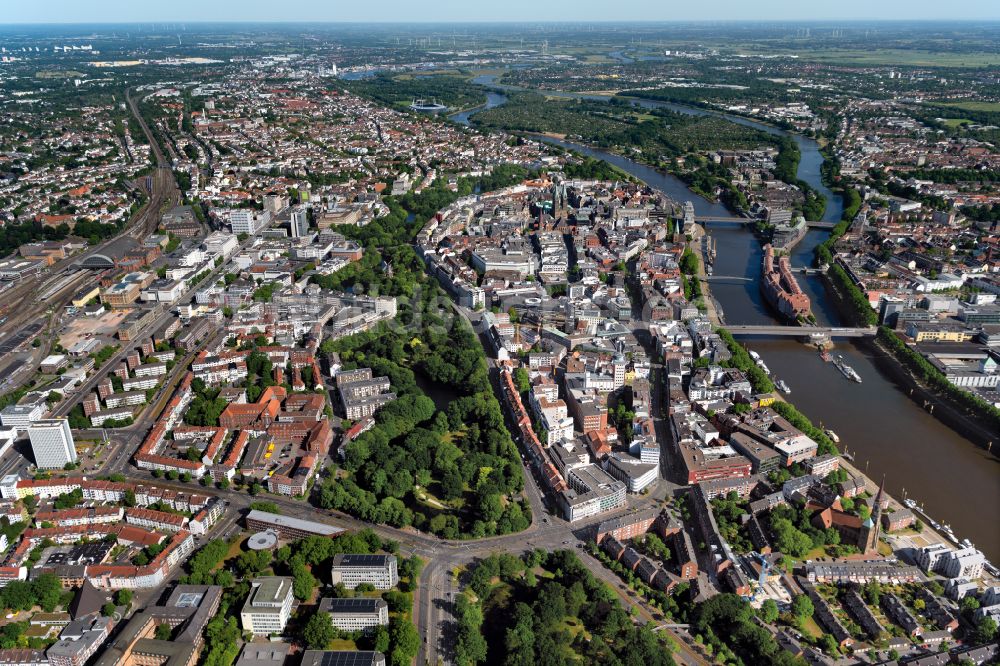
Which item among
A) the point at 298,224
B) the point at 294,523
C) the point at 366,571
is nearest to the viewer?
the point at 366,571

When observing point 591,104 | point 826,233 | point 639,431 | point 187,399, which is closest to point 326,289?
point 187,399

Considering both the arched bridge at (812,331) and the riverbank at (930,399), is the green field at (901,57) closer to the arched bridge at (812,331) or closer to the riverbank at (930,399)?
the arched bridge at (812,331)

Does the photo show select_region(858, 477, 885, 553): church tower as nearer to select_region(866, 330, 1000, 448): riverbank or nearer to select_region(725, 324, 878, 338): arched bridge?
select_region(866, 330, 1000, 448): riverbank

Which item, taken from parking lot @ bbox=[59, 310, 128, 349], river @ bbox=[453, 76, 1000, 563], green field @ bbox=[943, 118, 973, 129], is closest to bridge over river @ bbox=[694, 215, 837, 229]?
river @ bbox=[453, 76, 1000, 563]

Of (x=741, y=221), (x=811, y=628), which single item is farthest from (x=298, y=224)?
(x=811, y=628)

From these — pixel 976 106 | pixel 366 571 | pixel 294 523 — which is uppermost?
pixel 976 106

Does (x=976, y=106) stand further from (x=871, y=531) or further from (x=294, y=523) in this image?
(x=294, y=523)

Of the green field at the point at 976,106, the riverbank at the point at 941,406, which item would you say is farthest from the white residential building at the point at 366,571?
the green field at the point at 976,106
